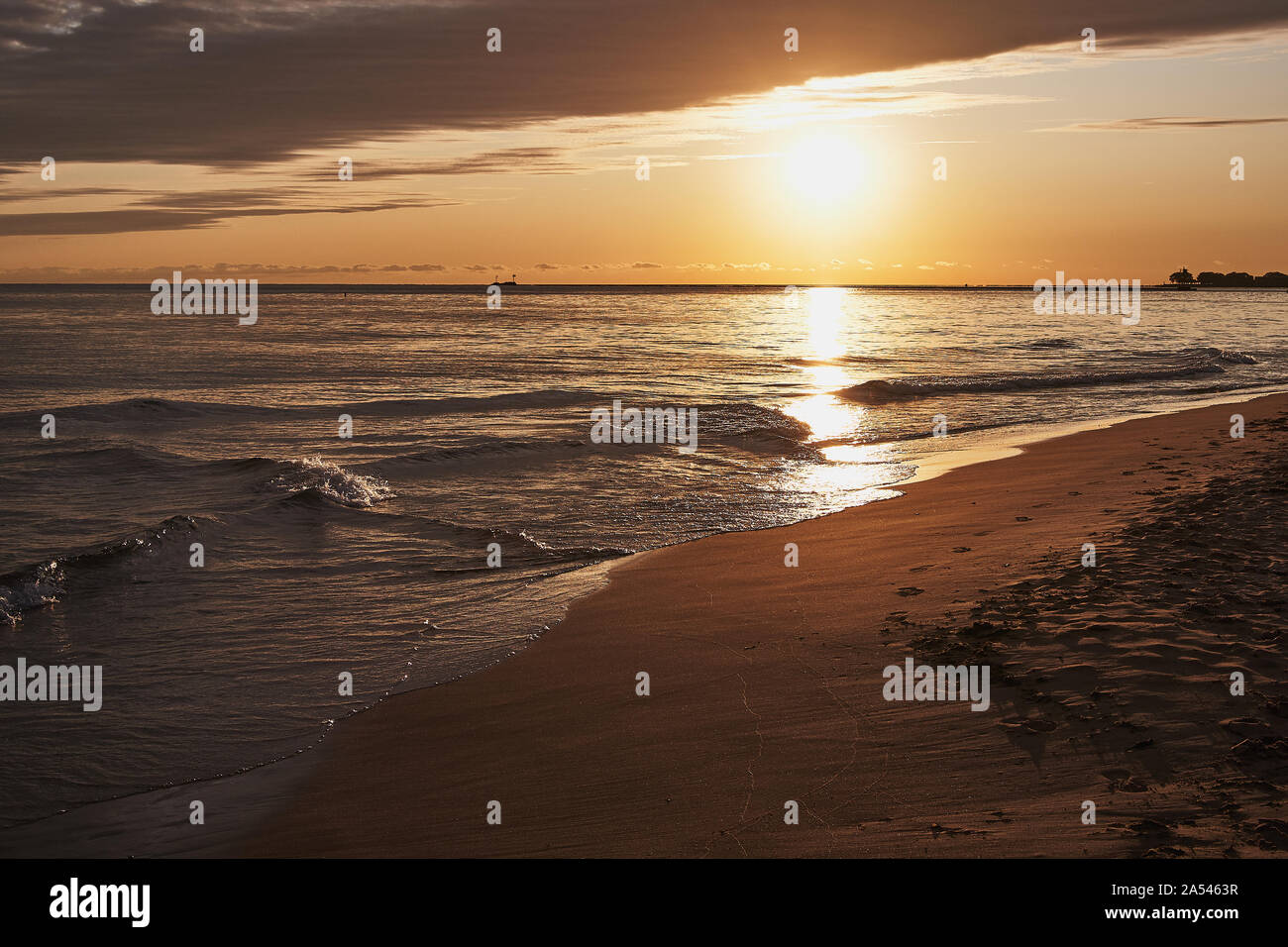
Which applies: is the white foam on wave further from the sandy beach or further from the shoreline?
the shoreline

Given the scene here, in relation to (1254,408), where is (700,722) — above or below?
below

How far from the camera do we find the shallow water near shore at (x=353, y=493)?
7246 mm

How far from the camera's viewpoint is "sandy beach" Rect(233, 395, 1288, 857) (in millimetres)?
4609

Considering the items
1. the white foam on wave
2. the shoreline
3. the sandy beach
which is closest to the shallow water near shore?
the white foam on wave

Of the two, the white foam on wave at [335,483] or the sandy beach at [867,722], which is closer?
the sandy beach at [867,722]

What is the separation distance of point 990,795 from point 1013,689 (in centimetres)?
136

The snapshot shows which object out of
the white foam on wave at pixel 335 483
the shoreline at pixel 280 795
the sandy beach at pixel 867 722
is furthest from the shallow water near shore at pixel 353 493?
the sandy beach at pixel 867 722

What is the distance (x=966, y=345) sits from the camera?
50125 mm

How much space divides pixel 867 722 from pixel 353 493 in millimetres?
10524

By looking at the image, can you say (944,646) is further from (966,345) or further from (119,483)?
(966,345)

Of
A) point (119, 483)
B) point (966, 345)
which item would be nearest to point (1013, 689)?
point (119, 483)

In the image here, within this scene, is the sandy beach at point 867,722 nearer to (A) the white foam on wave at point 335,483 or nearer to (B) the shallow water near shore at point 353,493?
(B) the shallow water near shore at point 353,493

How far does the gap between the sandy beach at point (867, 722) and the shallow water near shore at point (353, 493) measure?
114cm

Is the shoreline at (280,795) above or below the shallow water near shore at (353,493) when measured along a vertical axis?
below
